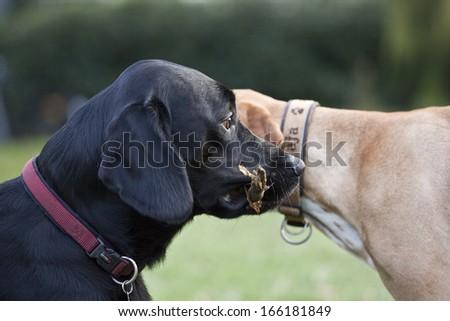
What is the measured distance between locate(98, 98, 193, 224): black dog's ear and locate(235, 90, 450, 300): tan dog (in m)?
1.58

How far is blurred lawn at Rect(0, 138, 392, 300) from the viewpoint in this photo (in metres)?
5.93

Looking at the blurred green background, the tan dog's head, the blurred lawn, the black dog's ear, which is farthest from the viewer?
the blurred green background

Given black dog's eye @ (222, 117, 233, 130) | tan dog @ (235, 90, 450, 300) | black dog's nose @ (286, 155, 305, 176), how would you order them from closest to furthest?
black dog's eye @ (222, 117, 233, 130), black dog's nose @ (286, 155, 305, 176), tan dog @ (235, 90, 450, 300)

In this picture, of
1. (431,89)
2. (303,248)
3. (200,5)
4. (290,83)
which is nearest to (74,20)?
(200,5)

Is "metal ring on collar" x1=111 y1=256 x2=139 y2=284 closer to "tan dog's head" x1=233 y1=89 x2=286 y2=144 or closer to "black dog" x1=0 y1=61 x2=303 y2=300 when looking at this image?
"black dog" x1=0 y1=61 x2=303 y2=300

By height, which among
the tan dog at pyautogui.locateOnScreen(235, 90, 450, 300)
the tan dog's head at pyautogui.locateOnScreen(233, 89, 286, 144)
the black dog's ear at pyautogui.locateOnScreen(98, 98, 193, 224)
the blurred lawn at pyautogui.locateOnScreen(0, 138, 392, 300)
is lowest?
the blurred lawn at pyautogui.locateOnScreen(0, 138, 392, 300)

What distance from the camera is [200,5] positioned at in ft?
85.4

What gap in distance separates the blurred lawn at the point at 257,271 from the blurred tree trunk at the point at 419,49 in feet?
40.8

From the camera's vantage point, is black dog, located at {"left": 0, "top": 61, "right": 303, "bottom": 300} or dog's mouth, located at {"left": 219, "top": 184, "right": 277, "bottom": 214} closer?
black dog, located at {"left": 0, "top": 61, "right": 303, "bottom": 300}

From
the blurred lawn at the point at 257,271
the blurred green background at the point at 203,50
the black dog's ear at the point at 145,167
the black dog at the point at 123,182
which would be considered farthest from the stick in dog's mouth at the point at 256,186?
the blurred green background at the point at 203,50

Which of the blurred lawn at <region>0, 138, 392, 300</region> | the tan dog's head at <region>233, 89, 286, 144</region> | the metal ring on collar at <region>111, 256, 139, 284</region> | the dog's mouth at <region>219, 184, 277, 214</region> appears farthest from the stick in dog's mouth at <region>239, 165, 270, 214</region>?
the blurred lawn at <region>0, 138, 392, 300</region>
